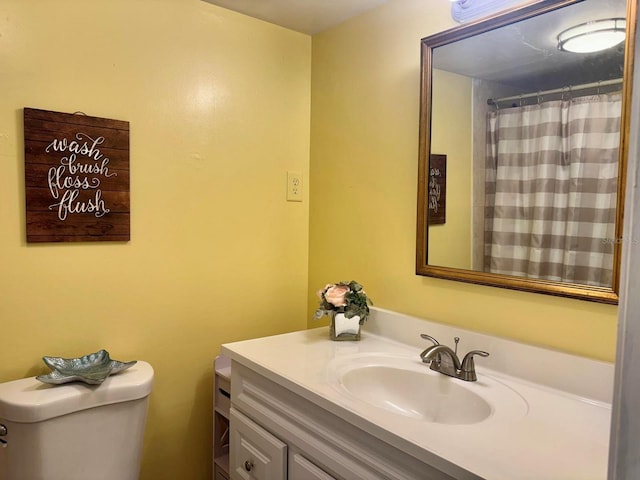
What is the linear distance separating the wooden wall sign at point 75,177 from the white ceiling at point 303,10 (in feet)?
2.19

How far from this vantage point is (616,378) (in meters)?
0.42

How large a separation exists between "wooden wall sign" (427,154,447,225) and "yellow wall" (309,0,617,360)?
0.08m

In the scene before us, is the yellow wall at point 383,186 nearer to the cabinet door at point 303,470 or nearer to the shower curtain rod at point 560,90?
the shower curtain rod at point 560,90

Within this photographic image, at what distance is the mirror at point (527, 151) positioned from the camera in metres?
1.08

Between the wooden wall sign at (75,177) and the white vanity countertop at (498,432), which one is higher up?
the wooden wall sign at (75,177)

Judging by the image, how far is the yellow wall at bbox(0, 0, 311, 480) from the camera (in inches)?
54.8

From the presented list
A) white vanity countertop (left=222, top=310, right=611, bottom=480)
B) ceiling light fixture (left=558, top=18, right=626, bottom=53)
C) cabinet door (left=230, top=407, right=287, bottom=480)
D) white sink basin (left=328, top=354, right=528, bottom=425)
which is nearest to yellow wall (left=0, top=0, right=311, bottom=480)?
cabinet door (left=230, top=407, right=287, bottom=480)

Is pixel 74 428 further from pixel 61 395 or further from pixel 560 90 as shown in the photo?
pixel 560 90

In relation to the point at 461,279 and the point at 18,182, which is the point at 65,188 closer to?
the point at 18,182

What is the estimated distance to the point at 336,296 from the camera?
1.54 meters

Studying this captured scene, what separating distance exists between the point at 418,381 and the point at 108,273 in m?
1.10

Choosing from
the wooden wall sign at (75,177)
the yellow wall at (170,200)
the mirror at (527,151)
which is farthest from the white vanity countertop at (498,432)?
the wooden wall sign at (75,177)

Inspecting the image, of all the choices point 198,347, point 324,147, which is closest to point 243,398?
point 198,347

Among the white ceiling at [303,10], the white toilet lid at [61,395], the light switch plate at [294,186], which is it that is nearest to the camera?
the white toilet lid at [61,395]
